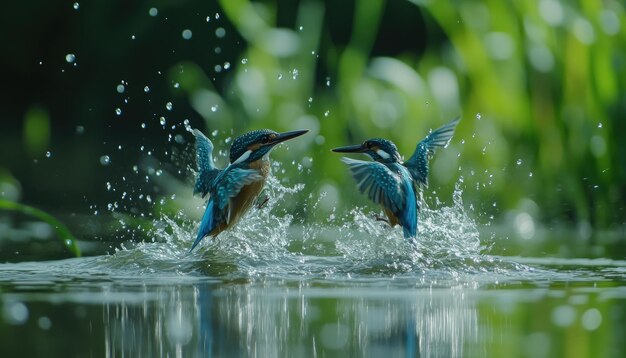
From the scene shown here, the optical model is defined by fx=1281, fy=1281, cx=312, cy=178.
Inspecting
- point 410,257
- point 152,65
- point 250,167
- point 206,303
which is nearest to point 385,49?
point 152,65

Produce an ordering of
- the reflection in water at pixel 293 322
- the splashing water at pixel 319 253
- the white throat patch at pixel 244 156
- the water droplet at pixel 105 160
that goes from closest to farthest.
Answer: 1. the reflection in water at pixel 293 322
2. the splashing water at pixel 319 253
3. the white throat patch at pixel 244 156
4. the water droplet at pixel 105 160

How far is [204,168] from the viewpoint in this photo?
7379 millimetres

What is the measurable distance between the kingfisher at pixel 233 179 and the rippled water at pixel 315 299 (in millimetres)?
155

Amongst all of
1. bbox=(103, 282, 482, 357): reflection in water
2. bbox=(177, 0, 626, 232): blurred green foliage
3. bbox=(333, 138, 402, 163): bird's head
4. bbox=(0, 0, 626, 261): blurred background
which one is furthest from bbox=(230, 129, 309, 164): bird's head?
bbox=(177, 0, 626, 232): blurred green foliage

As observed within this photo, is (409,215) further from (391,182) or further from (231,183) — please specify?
(231,183)

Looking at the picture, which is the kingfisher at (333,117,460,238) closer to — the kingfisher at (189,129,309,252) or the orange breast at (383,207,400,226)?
the orange breast at (383,207,400,226)

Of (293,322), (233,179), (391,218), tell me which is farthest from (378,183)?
(293,322)

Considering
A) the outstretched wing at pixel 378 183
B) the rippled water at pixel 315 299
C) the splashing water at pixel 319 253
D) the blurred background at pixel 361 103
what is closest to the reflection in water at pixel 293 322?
the rippled water at pixel 315 299

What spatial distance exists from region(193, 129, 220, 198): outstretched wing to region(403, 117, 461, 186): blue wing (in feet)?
3.66

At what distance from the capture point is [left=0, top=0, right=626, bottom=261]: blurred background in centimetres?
891

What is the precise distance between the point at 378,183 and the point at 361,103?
120 inches

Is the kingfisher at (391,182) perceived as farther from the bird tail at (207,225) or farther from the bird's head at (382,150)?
the bird tail at (207,225)

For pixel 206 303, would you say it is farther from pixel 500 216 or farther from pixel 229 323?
pixel 500 216

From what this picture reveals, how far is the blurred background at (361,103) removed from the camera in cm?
891
